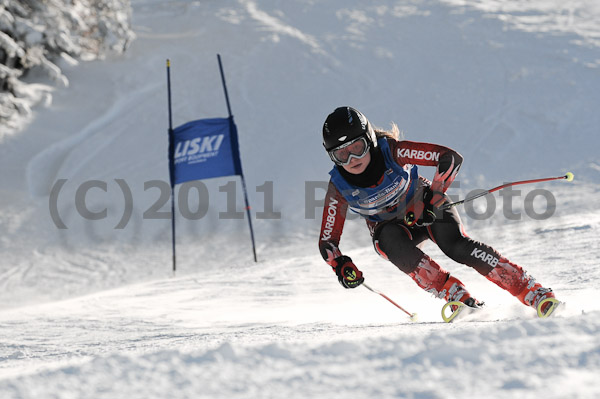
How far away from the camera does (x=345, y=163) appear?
3.42 m

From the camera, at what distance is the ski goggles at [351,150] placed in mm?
3361

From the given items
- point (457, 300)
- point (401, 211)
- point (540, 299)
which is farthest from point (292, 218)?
point (540, 299)

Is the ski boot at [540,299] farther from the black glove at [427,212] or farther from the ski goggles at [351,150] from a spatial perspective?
the ski goggles at [351,150]

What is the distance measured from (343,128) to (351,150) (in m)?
0.13

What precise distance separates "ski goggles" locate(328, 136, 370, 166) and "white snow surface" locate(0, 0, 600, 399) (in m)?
0.93

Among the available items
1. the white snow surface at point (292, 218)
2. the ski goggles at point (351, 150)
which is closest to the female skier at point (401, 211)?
the ski goggles at point (351, 150)

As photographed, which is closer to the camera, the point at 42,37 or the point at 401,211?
the point at 401,211

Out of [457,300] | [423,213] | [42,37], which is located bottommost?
[42,37]

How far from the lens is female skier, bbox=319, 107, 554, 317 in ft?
10.8

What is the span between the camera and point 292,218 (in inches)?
352

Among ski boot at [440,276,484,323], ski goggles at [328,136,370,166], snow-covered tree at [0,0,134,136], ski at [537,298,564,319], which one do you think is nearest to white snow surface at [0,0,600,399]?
ski boot at [440,276,484,323]

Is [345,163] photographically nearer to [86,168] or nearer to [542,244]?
[542,244]

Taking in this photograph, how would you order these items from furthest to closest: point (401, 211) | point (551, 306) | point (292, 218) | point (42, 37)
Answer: point (42, 37), point (292, 218), point (401, 211), point (551, 306)

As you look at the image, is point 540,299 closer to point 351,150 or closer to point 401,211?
point 401,211
